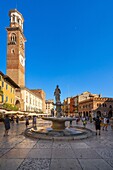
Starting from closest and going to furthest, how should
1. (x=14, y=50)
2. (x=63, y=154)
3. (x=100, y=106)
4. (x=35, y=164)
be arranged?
(x=35, y=164) < (x=63, y=154) < (x=100, y=106) < (x=14, y=50)

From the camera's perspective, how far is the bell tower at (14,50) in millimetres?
74250

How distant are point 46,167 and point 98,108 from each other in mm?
67312

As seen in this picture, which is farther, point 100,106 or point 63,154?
point 100,106

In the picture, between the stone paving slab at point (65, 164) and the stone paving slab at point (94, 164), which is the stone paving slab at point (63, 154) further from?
the stone paving slab at point (94, 164)

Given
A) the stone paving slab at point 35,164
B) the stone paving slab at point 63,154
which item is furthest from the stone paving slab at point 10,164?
the stone paving slab at point 63,154

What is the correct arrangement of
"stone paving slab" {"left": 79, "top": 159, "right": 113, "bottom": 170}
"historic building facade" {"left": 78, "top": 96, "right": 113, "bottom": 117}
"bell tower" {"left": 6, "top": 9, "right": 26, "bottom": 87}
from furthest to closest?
"bell tower" {"left": 6, "top": 9, "right": 26, "bottom": 87} → "historic building facade" {"left": 78, "top": 96, "right": 113, "bottom": 117} → "stone paving slab" {"left": 79, "top": 159, "right": 113, "bottom": 170}

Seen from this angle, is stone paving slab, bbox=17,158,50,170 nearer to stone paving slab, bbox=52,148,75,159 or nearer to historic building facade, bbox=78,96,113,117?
stone paving slab, bbox=52,148,75,159

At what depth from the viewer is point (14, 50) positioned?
2977 inches

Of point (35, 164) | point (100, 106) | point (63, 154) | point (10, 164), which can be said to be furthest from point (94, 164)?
point (100, 106)

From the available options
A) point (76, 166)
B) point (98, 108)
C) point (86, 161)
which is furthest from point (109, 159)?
point (98, 108)

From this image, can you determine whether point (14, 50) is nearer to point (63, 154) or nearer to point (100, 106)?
point (100, 106)

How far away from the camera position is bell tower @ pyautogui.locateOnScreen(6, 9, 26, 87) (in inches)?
2923

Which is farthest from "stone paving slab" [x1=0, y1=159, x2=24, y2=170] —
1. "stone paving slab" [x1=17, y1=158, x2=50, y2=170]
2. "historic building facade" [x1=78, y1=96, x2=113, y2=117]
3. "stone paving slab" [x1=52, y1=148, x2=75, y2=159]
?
"historic building facade" [x1=78, y1=96, x2=113, y2=117]

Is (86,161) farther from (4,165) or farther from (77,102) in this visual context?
(77,102)
